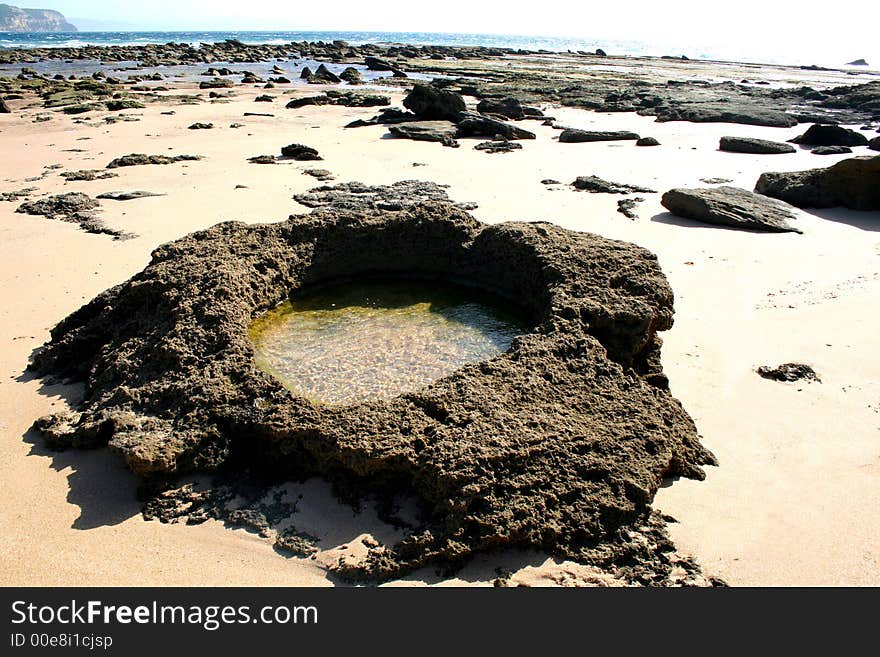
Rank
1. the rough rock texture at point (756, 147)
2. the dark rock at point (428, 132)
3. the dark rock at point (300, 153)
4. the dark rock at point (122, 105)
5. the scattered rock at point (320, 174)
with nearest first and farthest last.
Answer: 1. the scattered rock at point (320, 174)
2. the dark rock at point (300, 153)
3. the rough rock texture at point (756, 147)
4. the dark rock at point (428, 132)
5. the dark rock at point (122, 105)

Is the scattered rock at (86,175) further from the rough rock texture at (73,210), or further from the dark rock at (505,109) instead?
the dark rock at (505,109)

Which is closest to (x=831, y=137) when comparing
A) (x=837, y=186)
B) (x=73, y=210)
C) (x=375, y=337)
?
(x=837, y=186)

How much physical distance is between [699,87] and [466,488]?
1179 inches

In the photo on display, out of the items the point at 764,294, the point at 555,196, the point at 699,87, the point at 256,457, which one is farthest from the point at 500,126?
the point at 699,87

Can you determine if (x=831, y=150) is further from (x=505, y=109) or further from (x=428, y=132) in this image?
(x=428, y=132)

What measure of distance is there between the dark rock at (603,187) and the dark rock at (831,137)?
707cm

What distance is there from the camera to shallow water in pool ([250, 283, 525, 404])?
415cm

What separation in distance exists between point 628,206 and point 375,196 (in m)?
3.66

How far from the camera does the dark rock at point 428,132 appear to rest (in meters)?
13.7

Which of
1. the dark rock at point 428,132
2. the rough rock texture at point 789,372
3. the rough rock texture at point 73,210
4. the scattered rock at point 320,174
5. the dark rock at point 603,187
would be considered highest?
the dark rock at point 428,132

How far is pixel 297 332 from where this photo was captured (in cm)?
476

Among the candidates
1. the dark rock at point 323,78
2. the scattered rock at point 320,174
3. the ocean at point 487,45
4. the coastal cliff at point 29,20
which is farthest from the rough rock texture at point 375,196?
the coastal cliff at point 29,20

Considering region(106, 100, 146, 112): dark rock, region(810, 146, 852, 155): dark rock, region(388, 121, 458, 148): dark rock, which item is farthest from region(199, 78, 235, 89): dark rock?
region(810, 146, 852, 155): dark rock

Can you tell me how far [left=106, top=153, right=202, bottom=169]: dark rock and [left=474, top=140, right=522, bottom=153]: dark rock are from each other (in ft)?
18.3
